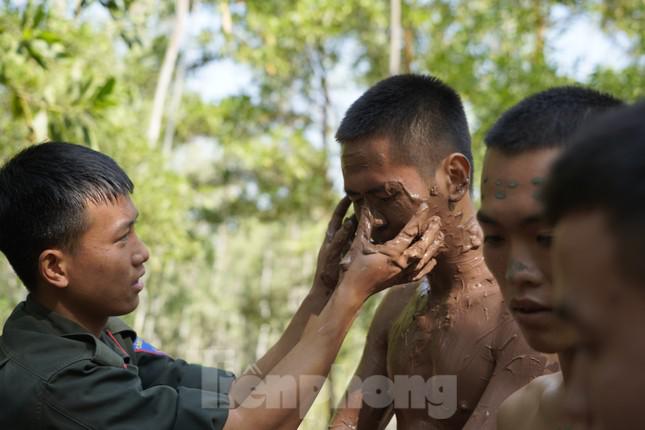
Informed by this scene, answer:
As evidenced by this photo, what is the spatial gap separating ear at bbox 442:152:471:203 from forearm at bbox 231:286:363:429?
0.57 meters

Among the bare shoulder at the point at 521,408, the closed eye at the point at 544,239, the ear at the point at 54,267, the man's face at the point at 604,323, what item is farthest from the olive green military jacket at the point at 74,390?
the man's face at the point at 604,323

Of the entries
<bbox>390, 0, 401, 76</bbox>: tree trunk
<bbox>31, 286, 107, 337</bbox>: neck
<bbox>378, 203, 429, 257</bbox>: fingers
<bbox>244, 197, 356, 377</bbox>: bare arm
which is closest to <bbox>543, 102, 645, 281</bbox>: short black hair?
<bbox>378, 203, 429, 257</bbox>: fingers

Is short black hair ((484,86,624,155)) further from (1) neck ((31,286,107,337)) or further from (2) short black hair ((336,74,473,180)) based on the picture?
(1) neck ((31,286,107,337))

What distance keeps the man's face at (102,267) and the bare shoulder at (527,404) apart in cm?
137

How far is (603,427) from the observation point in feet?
3.49

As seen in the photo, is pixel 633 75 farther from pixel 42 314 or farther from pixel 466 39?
pixel 42 314

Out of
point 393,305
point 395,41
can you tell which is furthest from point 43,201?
point 395,41

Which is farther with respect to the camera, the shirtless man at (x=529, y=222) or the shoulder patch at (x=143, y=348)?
the shoulder patch at (x=143, y=348)

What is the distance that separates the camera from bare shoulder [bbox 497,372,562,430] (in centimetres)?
206

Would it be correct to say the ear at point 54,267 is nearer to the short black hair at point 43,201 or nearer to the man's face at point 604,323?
the short black hair at point 43,201

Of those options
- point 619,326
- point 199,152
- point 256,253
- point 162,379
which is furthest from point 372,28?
point 256,253

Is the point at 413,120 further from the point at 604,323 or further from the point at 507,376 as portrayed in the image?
the point at 604,323

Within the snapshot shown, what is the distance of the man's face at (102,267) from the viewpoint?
2811 millimetres

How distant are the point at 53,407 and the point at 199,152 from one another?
21.5 metres
